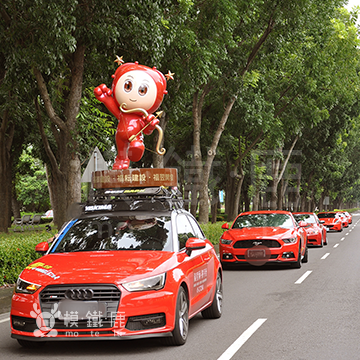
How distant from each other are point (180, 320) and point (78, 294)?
124cm

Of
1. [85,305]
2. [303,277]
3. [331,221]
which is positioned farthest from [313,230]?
[85,305]

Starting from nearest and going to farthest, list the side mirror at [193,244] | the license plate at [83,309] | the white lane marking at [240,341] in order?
the license plate at [83,309] → the white lane marking at [240,341] → the side mirror at [193,244]

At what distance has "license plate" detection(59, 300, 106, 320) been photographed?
233 inches

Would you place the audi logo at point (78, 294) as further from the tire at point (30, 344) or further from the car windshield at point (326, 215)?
the car windshield at point (326, 215)

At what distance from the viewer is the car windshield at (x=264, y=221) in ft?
52.0

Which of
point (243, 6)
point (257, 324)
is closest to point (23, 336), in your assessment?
point (257, 324)

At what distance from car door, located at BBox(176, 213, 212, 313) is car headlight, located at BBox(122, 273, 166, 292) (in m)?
0.64

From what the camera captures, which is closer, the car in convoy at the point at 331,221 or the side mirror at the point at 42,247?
the side mirror at the point at 42,247

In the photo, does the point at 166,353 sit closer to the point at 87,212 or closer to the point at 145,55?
the point at 87,212

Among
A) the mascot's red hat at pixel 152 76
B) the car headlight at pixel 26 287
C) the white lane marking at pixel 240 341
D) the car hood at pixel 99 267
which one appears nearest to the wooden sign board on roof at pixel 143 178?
the white lane marking at pixel 240 341

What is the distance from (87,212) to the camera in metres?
7.70

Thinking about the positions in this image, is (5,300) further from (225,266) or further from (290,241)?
(290,241)

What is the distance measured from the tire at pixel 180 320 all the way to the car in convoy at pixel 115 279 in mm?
11

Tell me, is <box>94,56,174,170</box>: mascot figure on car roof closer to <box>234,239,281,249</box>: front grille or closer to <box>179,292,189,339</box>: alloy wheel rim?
<box>234,239,281,249</box>: front grille
